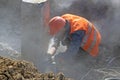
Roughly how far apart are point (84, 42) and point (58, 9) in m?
3.32

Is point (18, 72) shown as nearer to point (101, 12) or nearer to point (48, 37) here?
point (48, 37)

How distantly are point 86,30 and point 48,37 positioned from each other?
0.83m

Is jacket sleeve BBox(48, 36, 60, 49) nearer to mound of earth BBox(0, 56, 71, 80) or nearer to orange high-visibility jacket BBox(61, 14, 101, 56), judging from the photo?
orange high-visibility jacket BBox(61, 14, 101, 56)

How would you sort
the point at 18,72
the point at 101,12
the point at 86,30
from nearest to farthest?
the point at 18,72, the point at 86,30, the point at 101,12

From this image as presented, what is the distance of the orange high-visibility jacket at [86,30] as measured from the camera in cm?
653

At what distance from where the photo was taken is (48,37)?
640cm

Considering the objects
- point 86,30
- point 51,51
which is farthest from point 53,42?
point 86,30

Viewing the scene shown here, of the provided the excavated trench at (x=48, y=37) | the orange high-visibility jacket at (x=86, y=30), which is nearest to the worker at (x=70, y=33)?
the orange high-visibility jacket at (x=86, y=30)

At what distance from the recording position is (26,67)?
4.77 metres

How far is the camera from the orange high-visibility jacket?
257 inches

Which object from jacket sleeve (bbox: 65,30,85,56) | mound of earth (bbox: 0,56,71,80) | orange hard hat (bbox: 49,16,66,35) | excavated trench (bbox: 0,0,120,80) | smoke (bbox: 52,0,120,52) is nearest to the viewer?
mound of earth (bbox: 0,56,71,80)

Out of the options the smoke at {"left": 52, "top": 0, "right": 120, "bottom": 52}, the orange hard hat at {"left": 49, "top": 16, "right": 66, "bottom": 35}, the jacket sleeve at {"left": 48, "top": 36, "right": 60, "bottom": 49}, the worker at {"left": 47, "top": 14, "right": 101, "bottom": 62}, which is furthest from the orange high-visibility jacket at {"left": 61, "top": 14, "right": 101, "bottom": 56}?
the smoke at {"left": 52, "top": 0, "right": 120, "bottom": 52}

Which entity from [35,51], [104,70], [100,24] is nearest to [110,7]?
[100,24]

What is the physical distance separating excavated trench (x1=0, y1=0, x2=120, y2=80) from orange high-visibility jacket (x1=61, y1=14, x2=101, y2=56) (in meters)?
0.47
